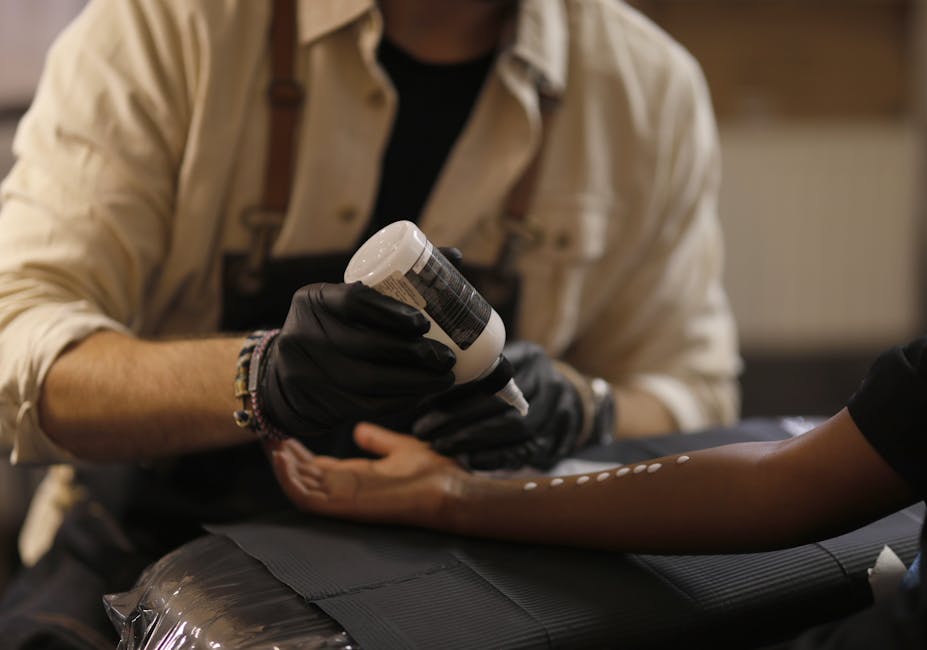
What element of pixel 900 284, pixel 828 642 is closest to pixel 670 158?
pixel 828 642

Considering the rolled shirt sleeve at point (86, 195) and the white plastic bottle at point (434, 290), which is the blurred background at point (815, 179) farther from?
the white plastic bottle at point (434, 290)

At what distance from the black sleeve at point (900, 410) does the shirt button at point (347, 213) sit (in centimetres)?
63

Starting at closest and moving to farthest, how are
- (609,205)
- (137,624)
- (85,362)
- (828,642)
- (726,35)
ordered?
1. (828,642)
2. (137,624)
3. (85,362)
4. (609,205)
5. (726,35)

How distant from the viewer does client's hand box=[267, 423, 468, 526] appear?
857mm

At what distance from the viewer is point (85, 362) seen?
0.95 m

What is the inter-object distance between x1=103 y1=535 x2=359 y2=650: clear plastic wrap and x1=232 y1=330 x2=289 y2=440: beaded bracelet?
3.8 inches

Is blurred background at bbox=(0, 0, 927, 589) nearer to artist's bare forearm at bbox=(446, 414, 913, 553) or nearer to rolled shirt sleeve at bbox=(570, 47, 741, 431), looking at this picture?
rolled shirt sleeve at bbox=(570, 47, 741, 431)

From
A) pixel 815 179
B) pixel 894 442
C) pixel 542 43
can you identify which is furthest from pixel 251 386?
pixel 815 179

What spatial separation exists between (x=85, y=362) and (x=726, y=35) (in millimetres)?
2198

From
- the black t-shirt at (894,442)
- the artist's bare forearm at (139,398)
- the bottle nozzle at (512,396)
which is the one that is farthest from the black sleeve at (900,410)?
the artist's bare forearm at (139,398)

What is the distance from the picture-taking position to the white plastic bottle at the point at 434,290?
713 millimetres

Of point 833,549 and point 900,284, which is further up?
point 833,549

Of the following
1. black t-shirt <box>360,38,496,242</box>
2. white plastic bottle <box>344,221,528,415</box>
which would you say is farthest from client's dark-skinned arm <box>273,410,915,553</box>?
black t-shirt <box>360,38,496,242</box>

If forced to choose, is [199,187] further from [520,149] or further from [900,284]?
[900,284]
